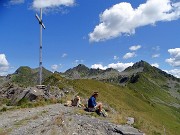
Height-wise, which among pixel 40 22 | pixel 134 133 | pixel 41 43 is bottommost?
pixel 134 133

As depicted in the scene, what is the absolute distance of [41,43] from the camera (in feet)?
154

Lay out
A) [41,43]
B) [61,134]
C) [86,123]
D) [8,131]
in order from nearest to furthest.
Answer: [61,134] < [8,131] < [86,123] < [41,43]

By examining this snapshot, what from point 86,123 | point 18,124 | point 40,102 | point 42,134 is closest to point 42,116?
point 18,124

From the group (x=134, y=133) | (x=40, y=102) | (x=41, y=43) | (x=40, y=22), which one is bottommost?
(x=134, y=133)

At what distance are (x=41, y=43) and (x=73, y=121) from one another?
878 inches

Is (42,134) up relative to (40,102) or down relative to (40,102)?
down

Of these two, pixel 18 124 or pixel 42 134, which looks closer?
pixel 42 134

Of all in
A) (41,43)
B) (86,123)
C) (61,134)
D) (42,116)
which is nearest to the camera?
(61,134)

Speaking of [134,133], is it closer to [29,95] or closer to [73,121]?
[73,121]

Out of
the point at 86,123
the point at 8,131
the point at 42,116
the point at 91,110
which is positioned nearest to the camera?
the point at 8,131

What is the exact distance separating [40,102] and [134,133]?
844 inches

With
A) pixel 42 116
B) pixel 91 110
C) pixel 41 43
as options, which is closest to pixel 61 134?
pixel 42 116

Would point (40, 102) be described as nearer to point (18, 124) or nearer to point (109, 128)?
point (18, 124)

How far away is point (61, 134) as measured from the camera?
2217cm
